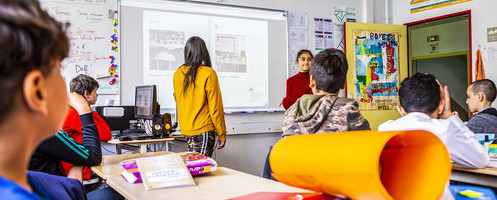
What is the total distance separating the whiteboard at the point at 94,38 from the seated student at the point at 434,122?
3010 mm

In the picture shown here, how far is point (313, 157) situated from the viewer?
A: 79 cm

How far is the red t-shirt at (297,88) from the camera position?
4207 millimetres

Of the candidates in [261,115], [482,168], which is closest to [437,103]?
[482,168]

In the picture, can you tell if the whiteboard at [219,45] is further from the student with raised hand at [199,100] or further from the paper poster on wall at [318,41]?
the student with raised hand at [199,100]

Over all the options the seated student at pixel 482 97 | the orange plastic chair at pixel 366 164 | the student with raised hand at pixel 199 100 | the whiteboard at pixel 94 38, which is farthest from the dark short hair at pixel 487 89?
the whiteboard at pixel 94 38

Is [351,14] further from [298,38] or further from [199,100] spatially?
[199,100]

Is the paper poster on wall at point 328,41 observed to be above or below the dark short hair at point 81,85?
above

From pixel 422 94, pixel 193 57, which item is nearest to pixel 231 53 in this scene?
pixel 193 57

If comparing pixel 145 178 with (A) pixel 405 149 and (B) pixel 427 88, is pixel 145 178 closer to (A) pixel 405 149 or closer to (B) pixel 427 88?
(A) pixel 405 149

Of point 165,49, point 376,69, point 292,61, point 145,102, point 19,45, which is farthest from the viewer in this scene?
point 376,69

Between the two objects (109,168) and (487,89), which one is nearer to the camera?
(109,168)

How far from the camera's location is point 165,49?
166 inches

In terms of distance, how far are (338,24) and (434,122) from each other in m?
3.66

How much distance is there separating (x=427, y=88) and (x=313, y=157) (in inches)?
53.0
